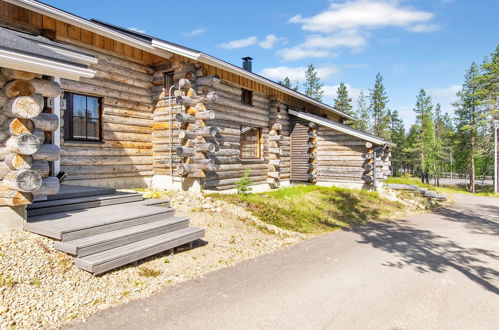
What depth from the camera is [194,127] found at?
10.7 metres

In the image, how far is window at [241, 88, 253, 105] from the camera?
44.9 feet

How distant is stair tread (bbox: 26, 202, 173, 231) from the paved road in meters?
1.75

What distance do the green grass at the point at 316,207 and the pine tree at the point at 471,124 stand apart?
2938 centimetres

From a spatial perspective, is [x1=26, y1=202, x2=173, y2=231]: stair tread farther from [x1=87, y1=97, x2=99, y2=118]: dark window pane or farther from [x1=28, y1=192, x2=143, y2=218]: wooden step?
[x1=87, y1=97, x2=99, y2=118]: dark window pane

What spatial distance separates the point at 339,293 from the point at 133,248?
332 cm

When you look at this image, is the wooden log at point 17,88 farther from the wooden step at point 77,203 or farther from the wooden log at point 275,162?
the wooden log at point 275,162

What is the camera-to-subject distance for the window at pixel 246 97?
13688mm

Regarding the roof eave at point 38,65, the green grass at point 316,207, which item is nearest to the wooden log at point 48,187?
the roof eave at point 38,65

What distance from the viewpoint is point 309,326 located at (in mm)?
3662

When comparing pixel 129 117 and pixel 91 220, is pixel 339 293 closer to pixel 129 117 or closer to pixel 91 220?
pixel 91 220

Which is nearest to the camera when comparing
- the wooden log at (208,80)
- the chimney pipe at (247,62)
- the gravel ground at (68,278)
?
the gravel ground at (68,278)

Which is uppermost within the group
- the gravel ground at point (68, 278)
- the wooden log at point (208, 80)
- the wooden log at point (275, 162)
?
the wooden log at point (208, 80)

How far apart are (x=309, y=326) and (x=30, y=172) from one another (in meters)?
4.67

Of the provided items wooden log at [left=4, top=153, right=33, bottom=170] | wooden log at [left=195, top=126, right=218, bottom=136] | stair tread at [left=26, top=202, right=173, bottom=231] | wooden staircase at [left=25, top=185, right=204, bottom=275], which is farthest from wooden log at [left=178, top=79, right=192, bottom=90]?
wooden log at [left=4, top=153, right=33, bottom=170]
